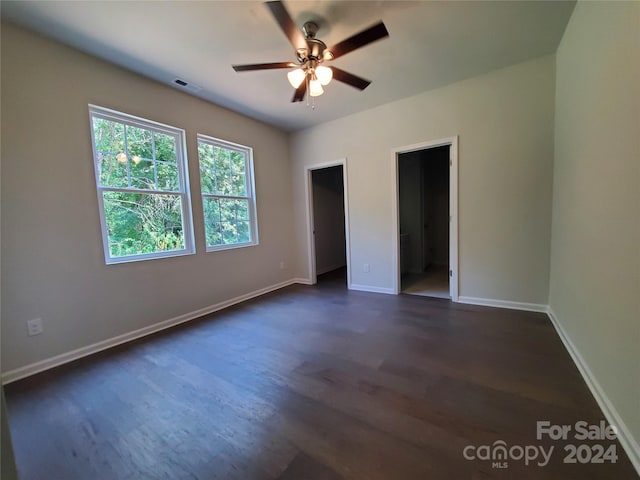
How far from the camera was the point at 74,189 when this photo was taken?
2.26 metres

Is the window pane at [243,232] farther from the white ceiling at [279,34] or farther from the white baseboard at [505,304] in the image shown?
the white baseboard at [505,304]

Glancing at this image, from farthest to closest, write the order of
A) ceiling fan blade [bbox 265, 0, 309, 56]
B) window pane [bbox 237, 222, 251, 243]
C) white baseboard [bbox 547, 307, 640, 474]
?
window pane [bbox 237, 222, 251, 243]
ceiling fan blade [bbox 265, 0, 309, 56]
white baseboard [bbox 547, 307, 640, 474]

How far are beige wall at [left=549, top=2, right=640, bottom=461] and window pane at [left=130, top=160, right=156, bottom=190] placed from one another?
375cm

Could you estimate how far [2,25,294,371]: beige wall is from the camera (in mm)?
1963

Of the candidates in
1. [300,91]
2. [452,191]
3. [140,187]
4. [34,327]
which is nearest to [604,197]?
[452,191]

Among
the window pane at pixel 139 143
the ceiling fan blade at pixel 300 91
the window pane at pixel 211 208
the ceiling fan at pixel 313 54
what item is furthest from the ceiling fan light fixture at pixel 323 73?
the window pane at pixel 211 208

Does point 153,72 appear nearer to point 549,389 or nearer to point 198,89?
point 198,89

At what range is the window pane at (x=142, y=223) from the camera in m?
2.54

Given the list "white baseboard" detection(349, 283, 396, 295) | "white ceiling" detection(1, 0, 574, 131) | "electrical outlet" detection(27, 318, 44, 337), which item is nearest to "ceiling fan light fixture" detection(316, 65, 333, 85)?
"white ceiling" detection(1, 0, 574, 131)

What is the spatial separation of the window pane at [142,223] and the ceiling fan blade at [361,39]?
239 centimetres

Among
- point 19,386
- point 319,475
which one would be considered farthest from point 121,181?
point 319,475

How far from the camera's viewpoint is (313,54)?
6.57 ft

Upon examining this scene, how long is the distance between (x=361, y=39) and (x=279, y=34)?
831mm

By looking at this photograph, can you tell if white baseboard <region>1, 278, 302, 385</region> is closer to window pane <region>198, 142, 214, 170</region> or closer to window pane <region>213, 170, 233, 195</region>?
window pane <region>213, 170, 233, 195</region>
